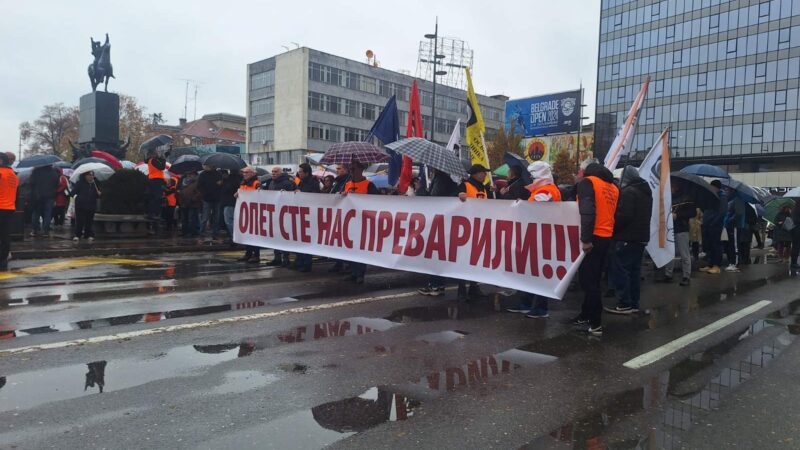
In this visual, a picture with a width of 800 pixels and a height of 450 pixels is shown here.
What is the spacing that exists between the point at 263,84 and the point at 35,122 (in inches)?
1154

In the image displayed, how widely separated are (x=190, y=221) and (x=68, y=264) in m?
5.09

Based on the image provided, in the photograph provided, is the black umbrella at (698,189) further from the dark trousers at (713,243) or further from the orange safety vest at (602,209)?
the orange safety vest at (602,209)

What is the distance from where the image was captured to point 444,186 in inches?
332

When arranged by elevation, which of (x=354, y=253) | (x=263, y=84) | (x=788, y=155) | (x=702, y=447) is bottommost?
(x=702, y=447)

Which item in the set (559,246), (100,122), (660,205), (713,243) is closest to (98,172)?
(100,122)

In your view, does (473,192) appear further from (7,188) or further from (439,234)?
(7,188)

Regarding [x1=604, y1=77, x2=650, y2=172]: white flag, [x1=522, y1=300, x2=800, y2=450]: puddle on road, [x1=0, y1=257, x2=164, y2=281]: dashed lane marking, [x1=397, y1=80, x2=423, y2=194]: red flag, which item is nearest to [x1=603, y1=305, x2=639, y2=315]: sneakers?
[x1=522, y1=300, x2=800, y2=450]: puddle on road

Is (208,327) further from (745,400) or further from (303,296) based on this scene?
(745,400)

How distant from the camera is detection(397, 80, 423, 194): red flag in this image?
10578 millimetres

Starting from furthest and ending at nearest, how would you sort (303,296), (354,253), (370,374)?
(354,253) → (303,296) → (370,374)

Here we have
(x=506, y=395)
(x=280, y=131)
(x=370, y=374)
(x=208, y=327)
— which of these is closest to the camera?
(x=506, y=395)

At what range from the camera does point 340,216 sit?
9586 mm

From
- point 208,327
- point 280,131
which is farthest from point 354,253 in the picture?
point 280,131

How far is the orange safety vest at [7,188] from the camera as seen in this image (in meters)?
9.42
